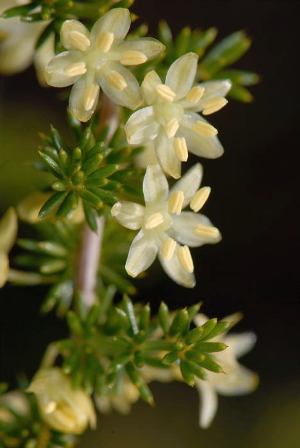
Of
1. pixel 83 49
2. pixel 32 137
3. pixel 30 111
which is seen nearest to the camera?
pixel 83 49

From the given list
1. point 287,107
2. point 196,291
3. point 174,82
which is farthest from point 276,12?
point 174,82

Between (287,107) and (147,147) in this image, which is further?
(287,107)

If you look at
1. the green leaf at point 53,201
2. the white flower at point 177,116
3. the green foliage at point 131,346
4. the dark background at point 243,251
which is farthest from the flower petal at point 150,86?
the dark background at point 243,251

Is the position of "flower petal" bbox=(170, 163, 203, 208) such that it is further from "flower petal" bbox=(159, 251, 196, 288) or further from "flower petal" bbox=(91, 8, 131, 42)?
"flower petal" bbox=(91, 8, 131, 42)

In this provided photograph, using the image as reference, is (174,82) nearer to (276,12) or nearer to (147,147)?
(147,147)

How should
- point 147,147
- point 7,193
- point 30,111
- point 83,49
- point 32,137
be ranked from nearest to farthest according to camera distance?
point 83,49
point 147,147
point 7,193
point 32,137
point 30,111

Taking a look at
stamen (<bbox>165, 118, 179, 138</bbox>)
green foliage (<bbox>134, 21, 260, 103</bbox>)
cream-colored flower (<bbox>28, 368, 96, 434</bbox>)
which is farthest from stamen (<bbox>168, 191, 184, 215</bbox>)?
cream-colored flower (<bbox>28, 368, 96, 434</bbox>)

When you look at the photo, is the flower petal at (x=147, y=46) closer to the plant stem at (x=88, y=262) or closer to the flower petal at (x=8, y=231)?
the plant stem at (x=88, y=262)
